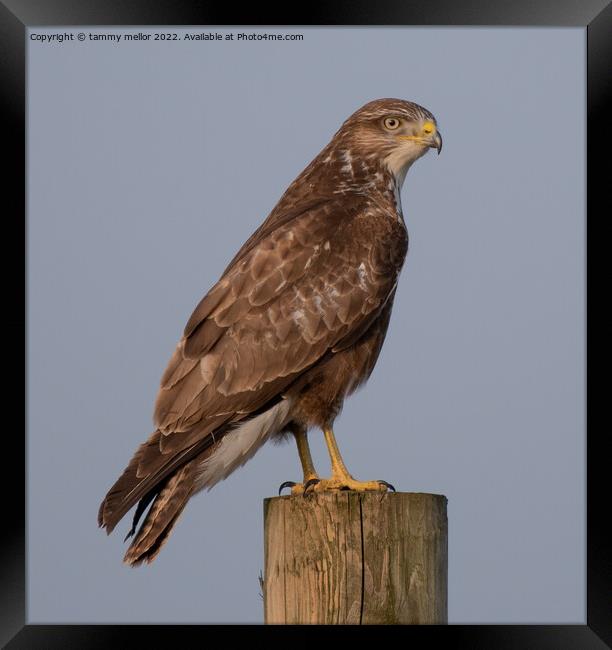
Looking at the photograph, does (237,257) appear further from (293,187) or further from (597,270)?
(597,270)

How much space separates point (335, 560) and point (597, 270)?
2.26 m

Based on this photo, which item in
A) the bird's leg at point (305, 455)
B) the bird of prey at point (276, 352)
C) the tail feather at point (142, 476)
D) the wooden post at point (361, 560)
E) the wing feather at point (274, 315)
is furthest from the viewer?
the bird's leg at point (305, 455)

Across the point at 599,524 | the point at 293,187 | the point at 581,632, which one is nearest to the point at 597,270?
the point at 599,524

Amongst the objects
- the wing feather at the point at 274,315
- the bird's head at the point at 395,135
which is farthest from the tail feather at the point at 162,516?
the bird's head at the point at 395,135

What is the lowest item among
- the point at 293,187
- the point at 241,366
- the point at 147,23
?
the point at 241,366

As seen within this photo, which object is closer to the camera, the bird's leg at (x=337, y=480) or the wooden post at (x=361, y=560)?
the wooden post at (x=361, y=560)

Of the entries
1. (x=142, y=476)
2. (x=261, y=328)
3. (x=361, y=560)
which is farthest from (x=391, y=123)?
(x=361, y=560)

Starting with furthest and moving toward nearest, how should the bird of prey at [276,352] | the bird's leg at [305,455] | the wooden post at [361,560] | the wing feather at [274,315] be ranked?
the bird's leg at [305,455] < the wing feather at [274,315] < the bird of prey at [276,352] < the wooden post at [361,560]

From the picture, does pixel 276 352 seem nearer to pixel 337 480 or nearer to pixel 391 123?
pixel 337 480

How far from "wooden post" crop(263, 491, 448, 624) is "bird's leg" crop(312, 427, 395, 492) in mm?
970

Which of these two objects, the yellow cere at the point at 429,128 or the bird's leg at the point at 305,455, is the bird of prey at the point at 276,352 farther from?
the yellow cere at the point at 429,128

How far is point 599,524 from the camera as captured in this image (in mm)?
5910

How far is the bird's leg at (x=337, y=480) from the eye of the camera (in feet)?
20.8

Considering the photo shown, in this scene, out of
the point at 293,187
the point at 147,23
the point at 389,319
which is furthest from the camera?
the point at 293,187
